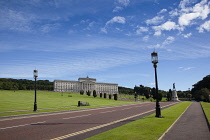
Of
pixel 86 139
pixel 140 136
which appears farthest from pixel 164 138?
pixel 86 139

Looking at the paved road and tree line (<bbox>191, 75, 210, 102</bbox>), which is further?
tree line (<bbox>191, 75, 210, 102</bbox>)

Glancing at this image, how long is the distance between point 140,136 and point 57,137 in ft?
13.8

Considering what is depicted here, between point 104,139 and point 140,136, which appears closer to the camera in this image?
point 104,139

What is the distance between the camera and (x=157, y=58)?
1791 cm

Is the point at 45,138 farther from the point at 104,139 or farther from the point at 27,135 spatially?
the point at 104,139

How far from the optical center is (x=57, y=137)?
907 centimetres

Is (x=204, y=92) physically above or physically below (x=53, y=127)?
below

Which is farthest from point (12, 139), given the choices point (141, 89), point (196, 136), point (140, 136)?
point (141, 89)

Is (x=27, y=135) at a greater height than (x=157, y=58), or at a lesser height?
lesser

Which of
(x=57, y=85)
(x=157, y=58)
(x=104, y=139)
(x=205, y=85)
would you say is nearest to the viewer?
(x=104, y=139)

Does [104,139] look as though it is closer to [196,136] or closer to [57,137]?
[57,137]

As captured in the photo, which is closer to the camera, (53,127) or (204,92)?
(53,127)

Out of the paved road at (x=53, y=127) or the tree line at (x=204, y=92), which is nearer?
the paved road at (x=53, y=127)

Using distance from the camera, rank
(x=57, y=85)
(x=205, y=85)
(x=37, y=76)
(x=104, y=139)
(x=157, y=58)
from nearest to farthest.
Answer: (x=104, y=139) → (x=157, y=58) → (x=37, y=76) → (x=205, y=85) → (x=57, y=85)
